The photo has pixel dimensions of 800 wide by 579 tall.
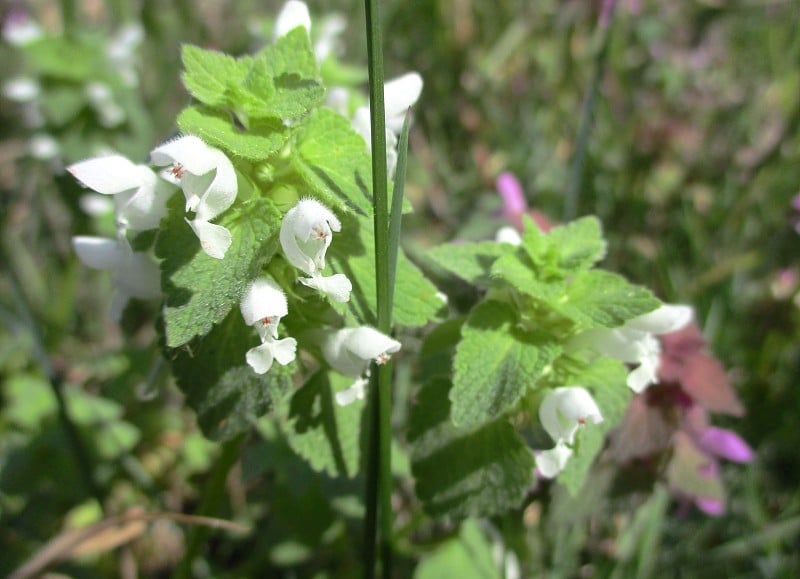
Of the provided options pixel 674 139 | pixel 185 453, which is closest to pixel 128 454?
pixel 185 453

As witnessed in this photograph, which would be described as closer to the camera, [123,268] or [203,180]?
[203,180]

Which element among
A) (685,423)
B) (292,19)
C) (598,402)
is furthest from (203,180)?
(685,423)

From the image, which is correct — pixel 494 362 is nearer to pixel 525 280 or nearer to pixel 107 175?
pixel 525 280

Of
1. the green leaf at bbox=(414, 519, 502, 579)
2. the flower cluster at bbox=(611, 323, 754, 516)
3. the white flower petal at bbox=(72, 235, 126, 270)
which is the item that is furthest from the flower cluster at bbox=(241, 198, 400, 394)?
the green leaf at bbox=(414, 519, 502, 579)

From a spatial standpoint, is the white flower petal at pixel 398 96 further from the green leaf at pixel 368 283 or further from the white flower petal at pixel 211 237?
the white flower petal at pixel 211 237

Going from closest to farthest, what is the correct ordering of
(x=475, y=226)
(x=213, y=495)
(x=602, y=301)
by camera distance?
(x=602, y=301), (x=213, y=495), (x=475, y=226)
